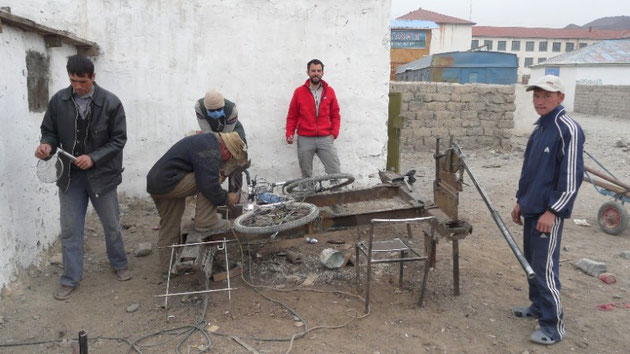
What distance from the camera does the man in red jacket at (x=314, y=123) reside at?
673 centimetres

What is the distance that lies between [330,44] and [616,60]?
31472 mm

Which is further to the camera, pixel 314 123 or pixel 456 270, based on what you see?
pixel 314 123

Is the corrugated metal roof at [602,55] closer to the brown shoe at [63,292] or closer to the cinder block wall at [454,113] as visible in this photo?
the cinder block wall at [454,113]

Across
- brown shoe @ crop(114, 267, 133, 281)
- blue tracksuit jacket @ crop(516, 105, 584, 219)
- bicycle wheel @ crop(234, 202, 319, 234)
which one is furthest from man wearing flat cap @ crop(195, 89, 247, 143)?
blue tracksuit jacket @ crop(516, 105, 584, 219)

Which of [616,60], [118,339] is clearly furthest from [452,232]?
[616,60]

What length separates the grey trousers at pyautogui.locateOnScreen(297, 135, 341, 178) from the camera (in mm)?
6840

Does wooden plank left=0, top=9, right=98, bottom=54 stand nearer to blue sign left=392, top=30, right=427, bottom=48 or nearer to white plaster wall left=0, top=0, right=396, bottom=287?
white plaster wall left=0, top=0, right=396, bottom=287


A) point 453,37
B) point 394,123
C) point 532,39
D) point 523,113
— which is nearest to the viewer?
point 394,123

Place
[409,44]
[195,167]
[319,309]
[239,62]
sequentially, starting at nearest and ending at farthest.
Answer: [319,309]
[195,167]
[239,62]
[409,44]

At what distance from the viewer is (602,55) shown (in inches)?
1316

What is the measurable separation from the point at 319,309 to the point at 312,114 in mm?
3275

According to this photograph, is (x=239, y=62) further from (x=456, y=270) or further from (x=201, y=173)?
(x=456, y=270)

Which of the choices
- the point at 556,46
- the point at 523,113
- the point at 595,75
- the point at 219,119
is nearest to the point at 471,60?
the point at 523,113

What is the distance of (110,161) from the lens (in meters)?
4.36
